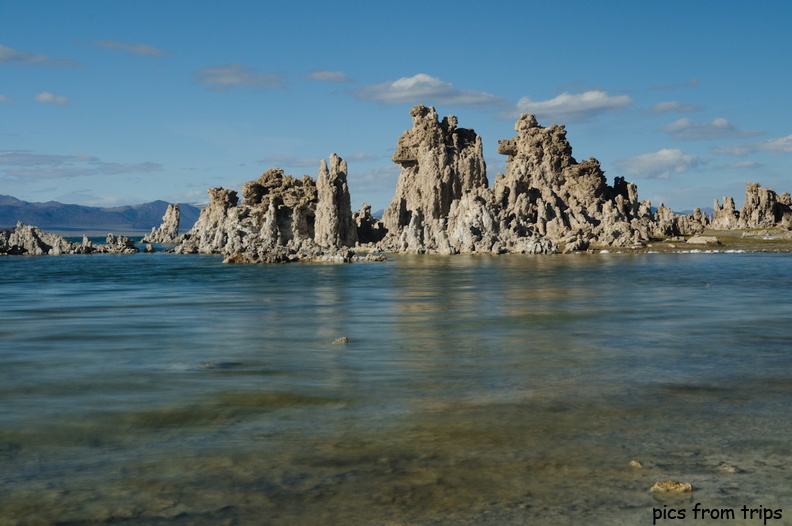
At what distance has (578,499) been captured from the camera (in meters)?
9.27

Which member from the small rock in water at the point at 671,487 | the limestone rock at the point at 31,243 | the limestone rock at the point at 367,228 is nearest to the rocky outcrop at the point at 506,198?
the limestone rock at the point at 367,228

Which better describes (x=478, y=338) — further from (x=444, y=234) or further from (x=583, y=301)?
(x=444, y=234)

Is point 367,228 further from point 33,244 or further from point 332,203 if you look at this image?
point 33,244

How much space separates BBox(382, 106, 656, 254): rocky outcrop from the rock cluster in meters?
0.22

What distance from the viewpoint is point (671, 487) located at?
31.1 feet

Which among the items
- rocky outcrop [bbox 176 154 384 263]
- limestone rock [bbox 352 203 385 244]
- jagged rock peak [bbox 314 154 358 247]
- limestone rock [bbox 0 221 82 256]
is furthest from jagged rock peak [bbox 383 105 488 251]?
limestone rock [bbox 0 221 82 256]

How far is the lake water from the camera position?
30.5 ft

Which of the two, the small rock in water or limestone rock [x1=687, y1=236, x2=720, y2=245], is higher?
limestone rock [x1=687, y1=236, x2=720, y2=245]

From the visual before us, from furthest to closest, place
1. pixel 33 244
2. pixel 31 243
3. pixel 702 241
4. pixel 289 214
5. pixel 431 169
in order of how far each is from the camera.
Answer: pixel 431 169 → pixel 289 214 → pixel 33 244 → pixel 31 243 → pixel 702 241

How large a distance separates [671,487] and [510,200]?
453ft

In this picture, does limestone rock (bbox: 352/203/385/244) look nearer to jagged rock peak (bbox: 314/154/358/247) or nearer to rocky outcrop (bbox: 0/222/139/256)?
jagged rock peak (bbox: 314/154/358/247)

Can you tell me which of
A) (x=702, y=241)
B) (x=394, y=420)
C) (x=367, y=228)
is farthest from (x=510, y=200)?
(x=394, y=420)

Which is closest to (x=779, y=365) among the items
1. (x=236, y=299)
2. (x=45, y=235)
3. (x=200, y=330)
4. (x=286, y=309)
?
(x=200, y=330)

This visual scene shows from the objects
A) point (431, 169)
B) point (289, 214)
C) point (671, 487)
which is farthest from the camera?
point (431, 169)
